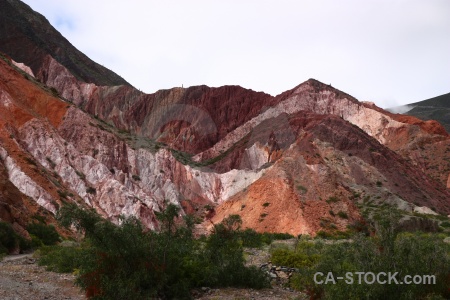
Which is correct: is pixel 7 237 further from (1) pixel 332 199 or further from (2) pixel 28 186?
(1) pixel 332 199

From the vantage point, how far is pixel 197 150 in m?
98.6

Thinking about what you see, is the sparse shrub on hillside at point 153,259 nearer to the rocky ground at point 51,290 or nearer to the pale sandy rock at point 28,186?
the rocky ground at point 51,290

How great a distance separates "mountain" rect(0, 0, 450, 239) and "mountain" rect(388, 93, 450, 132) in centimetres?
5310

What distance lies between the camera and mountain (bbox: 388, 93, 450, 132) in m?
153

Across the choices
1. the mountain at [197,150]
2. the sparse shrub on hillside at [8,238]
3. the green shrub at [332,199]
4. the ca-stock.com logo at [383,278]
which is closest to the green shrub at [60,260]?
the sparse shrub on hillside at [8,238]

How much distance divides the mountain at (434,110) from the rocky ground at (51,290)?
124m

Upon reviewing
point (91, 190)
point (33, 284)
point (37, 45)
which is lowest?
point (33, 284)

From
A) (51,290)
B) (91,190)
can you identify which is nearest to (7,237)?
(51,290)

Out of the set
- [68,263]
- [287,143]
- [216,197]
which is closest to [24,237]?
[68,263]

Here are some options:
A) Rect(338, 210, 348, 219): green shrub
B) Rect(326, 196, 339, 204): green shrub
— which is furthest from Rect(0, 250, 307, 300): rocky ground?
Rect(326, 196, 339, 204): green shrub

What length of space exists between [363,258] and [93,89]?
318ft

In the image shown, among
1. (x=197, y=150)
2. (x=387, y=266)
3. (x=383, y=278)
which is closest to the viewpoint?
(x=383, y=278)

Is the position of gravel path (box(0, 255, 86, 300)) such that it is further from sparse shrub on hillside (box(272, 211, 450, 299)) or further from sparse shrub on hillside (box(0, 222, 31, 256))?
sparse shrub on hillside (box(272, 211, 450, 299))

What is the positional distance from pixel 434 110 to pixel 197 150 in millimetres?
105212
